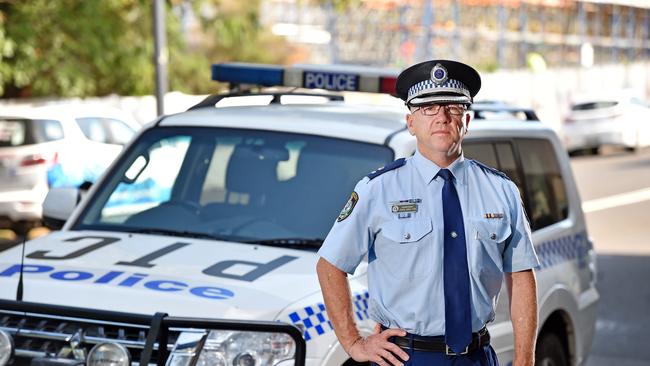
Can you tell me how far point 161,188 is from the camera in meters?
6.25

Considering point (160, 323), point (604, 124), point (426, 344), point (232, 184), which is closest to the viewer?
point (160, 323)

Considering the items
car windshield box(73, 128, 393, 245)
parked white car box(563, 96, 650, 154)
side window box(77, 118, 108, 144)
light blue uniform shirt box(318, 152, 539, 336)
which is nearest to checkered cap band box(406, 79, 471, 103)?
light blue uniform shirt box(318, 152, 539, 336)

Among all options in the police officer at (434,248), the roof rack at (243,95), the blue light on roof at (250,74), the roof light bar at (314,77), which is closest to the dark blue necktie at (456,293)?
the police officer at (434,248)

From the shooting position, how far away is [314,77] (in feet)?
22.8

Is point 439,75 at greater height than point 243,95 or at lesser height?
greater

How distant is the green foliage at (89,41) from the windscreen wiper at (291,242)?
1926cm

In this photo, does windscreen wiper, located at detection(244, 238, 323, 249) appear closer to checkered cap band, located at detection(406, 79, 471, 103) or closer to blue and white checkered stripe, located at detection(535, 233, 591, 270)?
blue and white checkered stripe, located at detection(535, 233, 591, 270)

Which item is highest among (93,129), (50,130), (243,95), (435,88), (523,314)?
(435,88)

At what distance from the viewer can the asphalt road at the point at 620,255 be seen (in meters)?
9.95

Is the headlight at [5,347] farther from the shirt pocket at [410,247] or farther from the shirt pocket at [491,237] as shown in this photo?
the shirt pocket at [491,237]

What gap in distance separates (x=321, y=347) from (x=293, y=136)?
1.53 meters

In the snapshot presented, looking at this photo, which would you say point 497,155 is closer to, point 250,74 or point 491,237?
point 250,74

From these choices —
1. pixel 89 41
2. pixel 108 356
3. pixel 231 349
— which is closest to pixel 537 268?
pixel 231 349

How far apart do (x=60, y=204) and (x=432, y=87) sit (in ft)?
8.86
